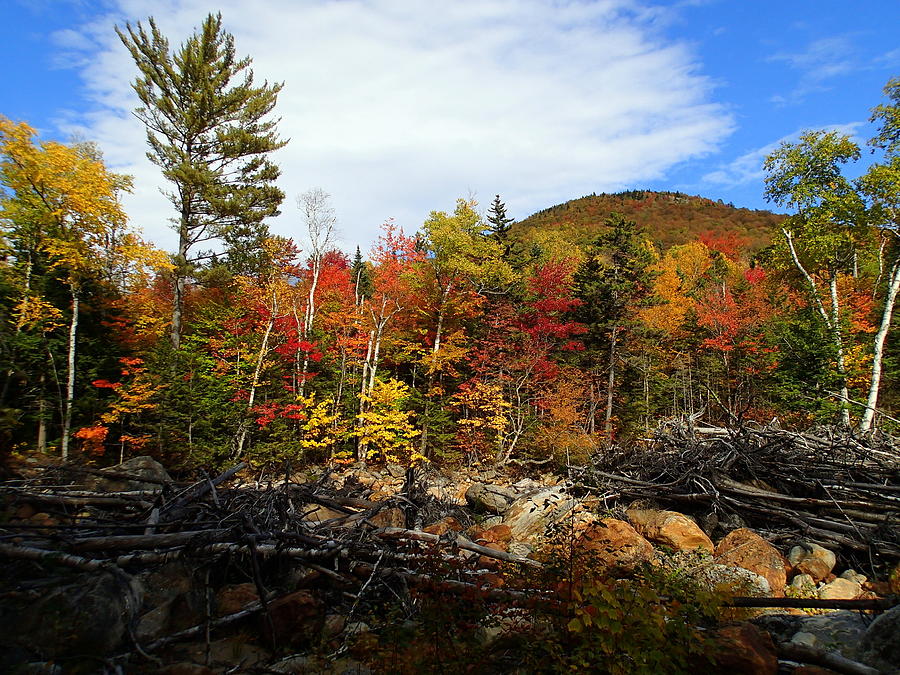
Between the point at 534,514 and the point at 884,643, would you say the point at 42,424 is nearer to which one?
the point at 534,514

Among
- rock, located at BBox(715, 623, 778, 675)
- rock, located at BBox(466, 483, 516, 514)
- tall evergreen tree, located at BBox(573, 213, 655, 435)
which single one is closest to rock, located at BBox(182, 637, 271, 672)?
rock, located at BBox(715, 623, 778, 675)

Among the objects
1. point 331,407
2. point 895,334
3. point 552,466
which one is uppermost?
point 895,334

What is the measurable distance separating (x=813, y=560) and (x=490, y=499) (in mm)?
6813

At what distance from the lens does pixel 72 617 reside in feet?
7.72

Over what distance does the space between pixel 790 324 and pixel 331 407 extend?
22052 mm

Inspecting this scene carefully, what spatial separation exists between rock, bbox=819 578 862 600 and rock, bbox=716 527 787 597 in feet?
1.24

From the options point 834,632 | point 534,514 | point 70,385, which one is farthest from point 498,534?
point 70,385

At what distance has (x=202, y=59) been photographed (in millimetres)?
16719

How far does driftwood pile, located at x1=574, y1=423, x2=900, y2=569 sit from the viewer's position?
546 cm

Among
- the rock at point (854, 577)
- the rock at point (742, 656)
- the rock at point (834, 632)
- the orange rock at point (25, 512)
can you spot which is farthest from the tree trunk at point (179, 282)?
the rock at point (854, 577)

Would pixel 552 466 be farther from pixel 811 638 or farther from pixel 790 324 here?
pixel 811 638

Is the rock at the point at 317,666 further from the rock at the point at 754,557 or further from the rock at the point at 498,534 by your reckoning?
the rock at the point at 754,557

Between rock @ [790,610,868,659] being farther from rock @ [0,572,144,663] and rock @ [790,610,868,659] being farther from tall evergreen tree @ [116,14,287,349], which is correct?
tall evergreen tree @ [116,14,287,349]

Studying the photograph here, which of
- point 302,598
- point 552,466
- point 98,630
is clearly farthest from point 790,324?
point 98,630
